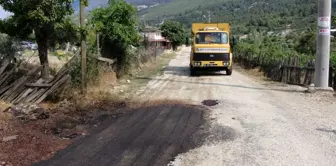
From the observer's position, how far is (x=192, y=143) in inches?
320

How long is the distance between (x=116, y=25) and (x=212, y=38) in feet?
24.5

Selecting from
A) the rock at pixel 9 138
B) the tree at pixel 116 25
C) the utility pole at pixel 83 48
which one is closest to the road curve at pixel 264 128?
the utility pole at pixel 83 48

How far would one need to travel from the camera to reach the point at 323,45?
15742 mm

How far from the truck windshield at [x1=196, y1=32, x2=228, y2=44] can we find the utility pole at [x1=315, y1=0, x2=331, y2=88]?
359 inches

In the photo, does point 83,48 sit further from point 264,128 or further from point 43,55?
point 264,128

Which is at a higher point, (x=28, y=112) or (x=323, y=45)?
(x=323, y=45)

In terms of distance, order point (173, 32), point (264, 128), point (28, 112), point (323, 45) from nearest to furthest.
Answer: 1. point (264, 128)
2. point (28, 112)
3. point (323, 45)
4. point (173, 32)

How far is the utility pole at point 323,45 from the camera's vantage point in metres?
15.6

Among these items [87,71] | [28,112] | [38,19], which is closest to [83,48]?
[87,71]

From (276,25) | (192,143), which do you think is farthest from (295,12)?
(192,143)

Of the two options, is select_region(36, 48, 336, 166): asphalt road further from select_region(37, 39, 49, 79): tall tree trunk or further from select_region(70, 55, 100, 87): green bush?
select_region(37, 39, 49, 79): tall tree trunk

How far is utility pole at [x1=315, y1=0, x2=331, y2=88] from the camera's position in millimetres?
15633

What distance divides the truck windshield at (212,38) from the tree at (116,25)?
543cm

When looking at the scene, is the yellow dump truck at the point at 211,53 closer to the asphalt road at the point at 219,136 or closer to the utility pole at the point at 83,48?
the asphalt road at the point at 219,136
